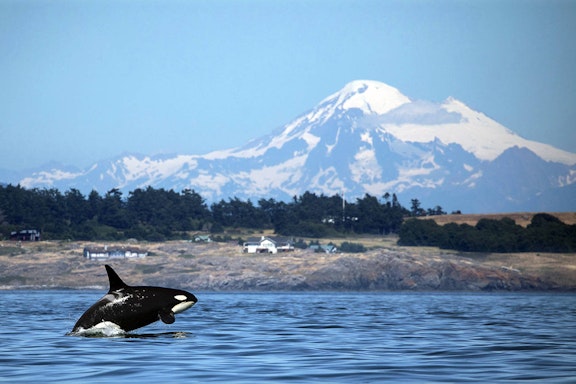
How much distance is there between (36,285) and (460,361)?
509 ft

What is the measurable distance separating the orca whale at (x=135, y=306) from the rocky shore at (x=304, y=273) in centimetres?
14119

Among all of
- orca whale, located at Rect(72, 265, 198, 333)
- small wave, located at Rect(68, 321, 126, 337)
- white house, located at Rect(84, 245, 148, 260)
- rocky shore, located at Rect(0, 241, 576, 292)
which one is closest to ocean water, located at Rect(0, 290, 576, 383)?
small wave, located at Rect(68, 321, 126, 337)

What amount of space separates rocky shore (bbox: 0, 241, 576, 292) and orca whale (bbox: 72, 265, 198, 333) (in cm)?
14119

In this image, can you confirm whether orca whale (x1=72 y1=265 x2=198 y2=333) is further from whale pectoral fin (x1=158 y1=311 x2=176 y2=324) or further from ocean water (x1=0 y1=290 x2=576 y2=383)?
ocean water (x1=0 y1=290 x2=576 y2=383)

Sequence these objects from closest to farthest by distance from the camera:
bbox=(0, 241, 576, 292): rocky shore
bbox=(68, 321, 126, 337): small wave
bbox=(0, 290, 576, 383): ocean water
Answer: bbox=(0, 290, 576, 383): ocean water
bbox=(68, 321, 126, 337): small wave
bbox=(0, 241, 576, 292): rocky shore

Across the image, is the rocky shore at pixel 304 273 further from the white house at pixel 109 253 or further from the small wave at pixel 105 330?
the small wave at pixel 105 330

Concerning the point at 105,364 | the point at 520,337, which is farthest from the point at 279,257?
the point at 105,364

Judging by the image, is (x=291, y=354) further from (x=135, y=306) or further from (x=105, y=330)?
(x=105, y=330)

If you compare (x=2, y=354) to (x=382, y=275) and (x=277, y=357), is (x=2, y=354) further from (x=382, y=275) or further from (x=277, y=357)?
(x=382, y=275)

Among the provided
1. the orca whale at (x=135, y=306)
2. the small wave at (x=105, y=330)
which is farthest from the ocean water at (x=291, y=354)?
the orca whale at (x=135, y=306)

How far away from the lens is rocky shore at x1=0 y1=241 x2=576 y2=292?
178m

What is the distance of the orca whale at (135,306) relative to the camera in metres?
34.2

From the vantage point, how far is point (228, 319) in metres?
Answer: 54.7

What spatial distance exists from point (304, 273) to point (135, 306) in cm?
14638
